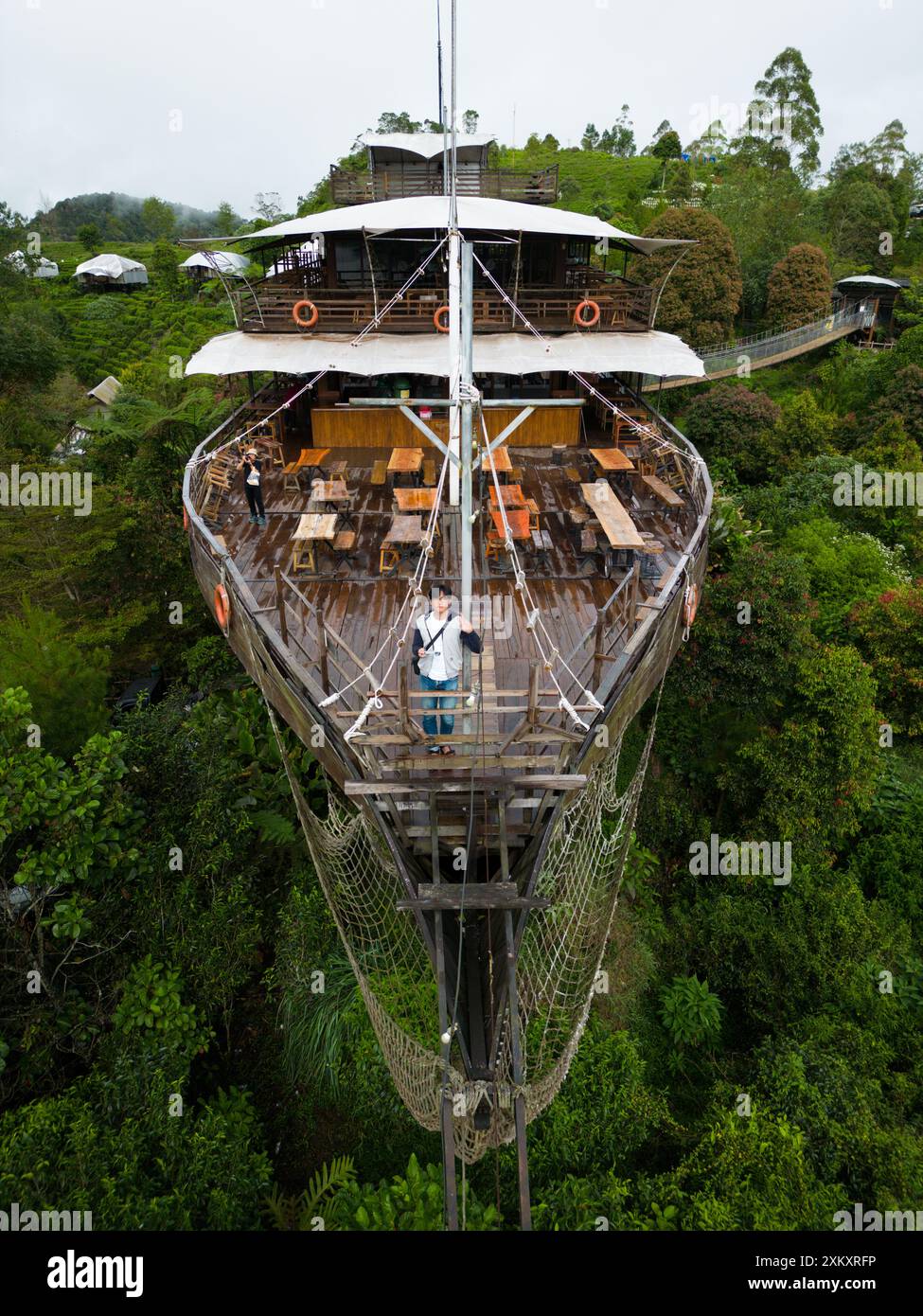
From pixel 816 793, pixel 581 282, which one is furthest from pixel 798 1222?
pixel 581 282

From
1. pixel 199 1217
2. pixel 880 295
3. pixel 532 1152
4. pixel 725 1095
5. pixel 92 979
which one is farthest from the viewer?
pixel 880 295

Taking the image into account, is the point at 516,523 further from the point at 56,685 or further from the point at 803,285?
the point at 803,285

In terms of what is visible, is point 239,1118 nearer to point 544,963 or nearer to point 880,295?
point 544,963

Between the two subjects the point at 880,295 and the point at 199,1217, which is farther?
the point at 880,295

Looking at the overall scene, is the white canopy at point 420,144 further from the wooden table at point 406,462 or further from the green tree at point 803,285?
the green tree at point 803,285

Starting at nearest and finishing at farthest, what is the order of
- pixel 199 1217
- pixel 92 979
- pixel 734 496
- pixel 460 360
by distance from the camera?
pixel 460 360 → pixel 199 1217 → pixel 92 979 → pixel 734 496

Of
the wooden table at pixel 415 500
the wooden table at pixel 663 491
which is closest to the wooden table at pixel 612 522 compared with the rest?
the wooden table at pixel 663 491

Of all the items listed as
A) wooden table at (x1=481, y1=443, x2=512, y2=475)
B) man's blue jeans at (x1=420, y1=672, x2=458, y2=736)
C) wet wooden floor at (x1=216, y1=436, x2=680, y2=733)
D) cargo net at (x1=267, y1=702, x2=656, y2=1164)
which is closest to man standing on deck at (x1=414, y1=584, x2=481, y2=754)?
man's blue jeans at (x1=420, y1=672, x2=458, y2=736)

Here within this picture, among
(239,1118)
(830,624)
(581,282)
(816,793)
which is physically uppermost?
(581,282)
